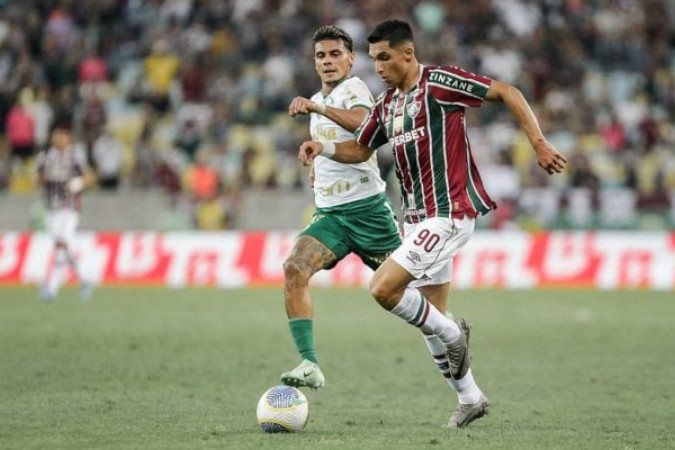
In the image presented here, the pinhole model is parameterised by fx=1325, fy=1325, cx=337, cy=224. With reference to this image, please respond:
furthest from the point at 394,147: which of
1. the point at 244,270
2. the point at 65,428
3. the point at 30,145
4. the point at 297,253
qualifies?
the point at 30,145

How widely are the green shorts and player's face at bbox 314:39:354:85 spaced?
95 centimetres

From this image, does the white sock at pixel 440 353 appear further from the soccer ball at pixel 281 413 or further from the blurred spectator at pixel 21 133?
the blurred spectator at pixel 21 133

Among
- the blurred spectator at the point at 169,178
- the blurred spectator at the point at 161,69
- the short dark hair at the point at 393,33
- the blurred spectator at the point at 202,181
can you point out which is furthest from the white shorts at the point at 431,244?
the blurred spectator at the point at 161,69

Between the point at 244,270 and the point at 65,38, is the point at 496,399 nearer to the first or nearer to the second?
the point at 244,270

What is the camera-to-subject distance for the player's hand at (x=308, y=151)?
8805mm

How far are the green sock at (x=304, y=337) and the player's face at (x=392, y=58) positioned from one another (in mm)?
1801

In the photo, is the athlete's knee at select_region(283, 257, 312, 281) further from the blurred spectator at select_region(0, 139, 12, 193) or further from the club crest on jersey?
the blurred spectator at select_region(0, 139, 12, 193)

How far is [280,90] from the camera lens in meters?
27.2

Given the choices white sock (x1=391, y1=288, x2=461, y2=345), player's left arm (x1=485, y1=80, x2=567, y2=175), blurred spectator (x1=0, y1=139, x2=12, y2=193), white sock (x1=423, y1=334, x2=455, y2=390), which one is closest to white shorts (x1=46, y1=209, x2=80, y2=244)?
blurred spectator (x1=0, y1=139, x2=12, y2=193)

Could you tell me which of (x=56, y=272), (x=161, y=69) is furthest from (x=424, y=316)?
(x=161, y=69)

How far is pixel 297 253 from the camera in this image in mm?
9461

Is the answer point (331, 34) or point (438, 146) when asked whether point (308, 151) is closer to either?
point (438, 146)

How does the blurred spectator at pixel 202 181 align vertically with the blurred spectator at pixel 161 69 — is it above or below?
below

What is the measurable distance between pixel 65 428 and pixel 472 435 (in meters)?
2.55
